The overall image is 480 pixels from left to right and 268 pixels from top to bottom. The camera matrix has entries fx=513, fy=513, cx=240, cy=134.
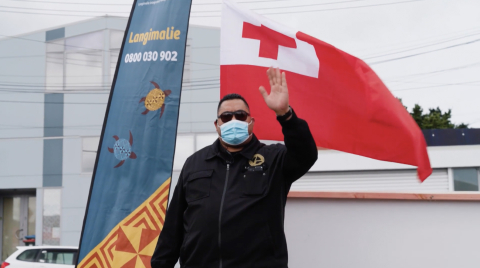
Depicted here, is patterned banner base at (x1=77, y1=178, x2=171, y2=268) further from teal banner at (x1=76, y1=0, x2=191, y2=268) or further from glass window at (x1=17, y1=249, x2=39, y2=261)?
glass window at (x1=17, y1=249, x2=39, y2=261)

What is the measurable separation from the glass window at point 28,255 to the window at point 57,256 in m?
0.22

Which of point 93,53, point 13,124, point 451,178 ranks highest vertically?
point 93,53

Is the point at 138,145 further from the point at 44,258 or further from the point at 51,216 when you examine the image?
the point at 51,216

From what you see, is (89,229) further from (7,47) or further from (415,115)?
(415,115)

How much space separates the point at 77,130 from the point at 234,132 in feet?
60.4

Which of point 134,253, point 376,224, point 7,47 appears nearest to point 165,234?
point 134,253

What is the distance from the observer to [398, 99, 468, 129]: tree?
Result: 4434cm

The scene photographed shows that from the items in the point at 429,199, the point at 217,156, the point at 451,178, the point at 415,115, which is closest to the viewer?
the point at 217,156

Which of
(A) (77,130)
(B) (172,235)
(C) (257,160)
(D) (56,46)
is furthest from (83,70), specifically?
(C) (257,160)

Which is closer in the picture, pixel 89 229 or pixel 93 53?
pixel 89 229

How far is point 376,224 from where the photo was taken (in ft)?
14.1

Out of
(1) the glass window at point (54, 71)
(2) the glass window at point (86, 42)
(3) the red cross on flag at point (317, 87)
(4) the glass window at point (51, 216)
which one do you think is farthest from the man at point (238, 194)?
(1) the glass window at point (54, 71)

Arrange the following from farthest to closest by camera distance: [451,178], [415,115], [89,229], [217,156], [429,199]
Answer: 1. [415,115]
2. [451,178]
3. [89,229]
4. [429,199]
5. [217,156]

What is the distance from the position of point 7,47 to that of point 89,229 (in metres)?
18.2
